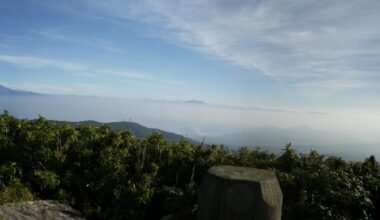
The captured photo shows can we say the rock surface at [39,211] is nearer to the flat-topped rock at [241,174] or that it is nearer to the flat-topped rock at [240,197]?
the flat-topped rock at [240,197]

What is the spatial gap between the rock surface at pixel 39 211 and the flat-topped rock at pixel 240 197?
2.90 metres

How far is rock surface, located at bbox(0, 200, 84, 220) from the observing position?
259 inches

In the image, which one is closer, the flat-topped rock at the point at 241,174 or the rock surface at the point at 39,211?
→ the flat-topped rock at the point at 241,174

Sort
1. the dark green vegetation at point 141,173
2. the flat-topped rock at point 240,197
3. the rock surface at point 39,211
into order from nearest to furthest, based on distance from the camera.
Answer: the flat-topped rock at point 240,197
the rock surface at point 39,211
the dark green vegetation at point 141,173

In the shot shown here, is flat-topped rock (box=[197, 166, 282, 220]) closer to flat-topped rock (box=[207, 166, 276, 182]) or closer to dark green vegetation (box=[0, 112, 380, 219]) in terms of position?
flat-topped rock (box=[207, 166, 276, 182])

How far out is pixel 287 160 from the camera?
30.5ft

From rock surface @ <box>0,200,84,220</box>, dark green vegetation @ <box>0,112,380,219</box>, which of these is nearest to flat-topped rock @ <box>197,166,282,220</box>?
dark green vegetation @ <box>0,112,380,219</box>

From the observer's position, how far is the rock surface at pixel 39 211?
659cm

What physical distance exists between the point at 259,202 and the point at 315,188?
328cm

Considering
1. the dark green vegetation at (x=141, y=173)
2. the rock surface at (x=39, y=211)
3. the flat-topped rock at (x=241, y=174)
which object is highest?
the flat-topped rock at (x=241, y=174)

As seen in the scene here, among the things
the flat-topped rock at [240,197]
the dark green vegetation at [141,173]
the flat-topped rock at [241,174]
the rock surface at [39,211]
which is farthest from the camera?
the dark green vegetation at [141,173]

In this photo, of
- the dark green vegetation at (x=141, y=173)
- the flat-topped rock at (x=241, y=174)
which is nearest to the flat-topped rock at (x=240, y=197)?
the flat-topped rock at (x=241, y=174)

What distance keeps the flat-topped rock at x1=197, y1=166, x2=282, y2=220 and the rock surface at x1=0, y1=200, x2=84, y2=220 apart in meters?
2.90

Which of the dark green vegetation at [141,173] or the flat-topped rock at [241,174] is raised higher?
the flat-topped rock at [241,174]
